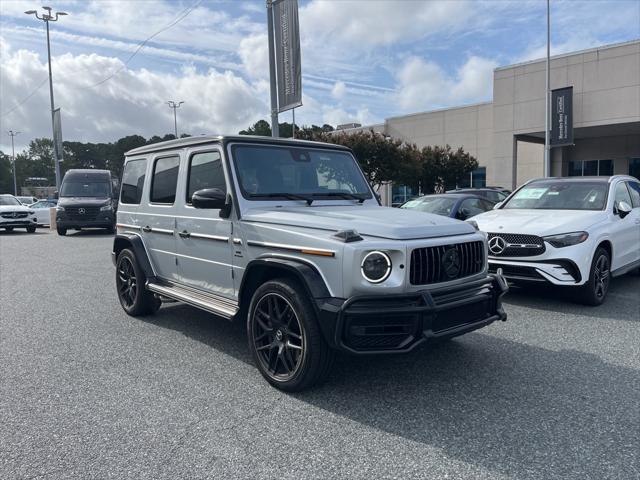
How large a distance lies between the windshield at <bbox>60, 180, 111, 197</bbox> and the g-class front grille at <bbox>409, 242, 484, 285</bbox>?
58.7 feet

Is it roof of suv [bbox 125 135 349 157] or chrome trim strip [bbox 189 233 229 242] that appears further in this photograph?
roof of suv [bbox 125 135 349 157]

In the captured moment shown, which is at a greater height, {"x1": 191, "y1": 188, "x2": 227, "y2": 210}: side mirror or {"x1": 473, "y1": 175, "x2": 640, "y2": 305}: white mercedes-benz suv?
{"x1": 191, "y1": 188, "x2": 227, "y2": 210}: side mirror

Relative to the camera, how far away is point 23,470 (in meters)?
2.84

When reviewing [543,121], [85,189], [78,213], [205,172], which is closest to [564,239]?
[205,172]

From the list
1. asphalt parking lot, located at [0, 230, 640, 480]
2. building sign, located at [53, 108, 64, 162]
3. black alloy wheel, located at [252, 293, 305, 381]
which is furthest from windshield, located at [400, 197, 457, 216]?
building sign, located at [53, 108, 64, 162]

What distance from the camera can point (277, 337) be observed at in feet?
12.8

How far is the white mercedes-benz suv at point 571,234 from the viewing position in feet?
20.3

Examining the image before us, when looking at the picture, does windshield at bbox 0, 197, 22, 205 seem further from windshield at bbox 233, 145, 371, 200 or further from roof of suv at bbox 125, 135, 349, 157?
windshield at bbox 233, 145, 371, 200

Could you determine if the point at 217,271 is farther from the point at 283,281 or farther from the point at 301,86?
the point at 301,86

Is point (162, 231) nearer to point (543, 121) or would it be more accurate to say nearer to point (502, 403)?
point (502, 403)

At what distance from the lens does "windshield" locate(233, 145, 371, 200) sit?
456 cm

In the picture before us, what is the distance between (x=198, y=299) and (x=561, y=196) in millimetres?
5630

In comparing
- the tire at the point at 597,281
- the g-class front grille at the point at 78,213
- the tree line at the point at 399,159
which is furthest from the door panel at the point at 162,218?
the g-class front grille at the point at 78,213

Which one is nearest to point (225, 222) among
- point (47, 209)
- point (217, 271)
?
point (217, 271)
